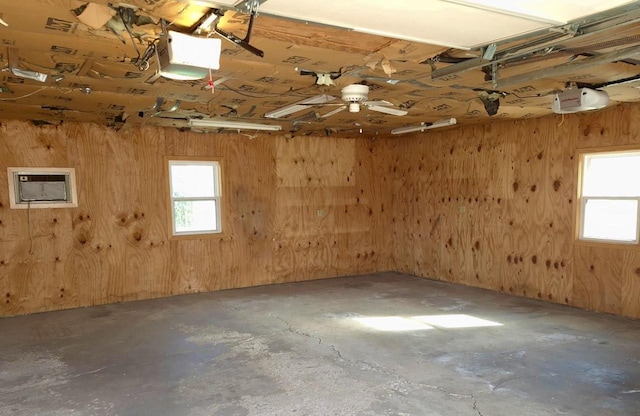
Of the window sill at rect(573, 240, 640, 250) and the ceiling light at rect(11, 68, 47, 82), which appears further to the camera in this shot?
the window sill at rect(573, 240, 640, 250)

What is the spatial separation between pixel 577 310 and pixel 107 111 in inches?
205

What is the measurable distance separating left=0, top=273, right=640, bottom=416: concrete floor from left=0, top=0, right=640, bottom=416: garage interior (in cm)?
2

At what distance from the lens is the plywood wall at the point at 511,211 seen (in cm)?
428

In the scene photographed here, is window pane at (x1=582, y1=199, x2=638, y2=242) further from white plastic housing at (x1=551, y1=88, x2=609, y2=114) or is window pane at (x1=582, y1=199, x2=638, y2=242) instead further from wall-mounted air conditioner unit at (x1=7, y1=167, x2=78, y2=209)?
wall-mounted air conditioner unit at (x1=7, y1=167, x2=78, y2=209)

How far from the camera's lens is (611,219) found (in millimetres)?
4328

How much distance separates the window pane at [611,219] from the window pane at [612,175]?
104 mm

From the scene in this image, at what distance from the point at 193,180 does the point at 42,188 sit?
1.69 meters

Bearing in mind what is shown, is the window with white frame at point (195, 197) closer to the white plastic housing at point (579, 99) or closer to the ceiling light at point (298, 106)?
the ceiling light at point (298, 106)

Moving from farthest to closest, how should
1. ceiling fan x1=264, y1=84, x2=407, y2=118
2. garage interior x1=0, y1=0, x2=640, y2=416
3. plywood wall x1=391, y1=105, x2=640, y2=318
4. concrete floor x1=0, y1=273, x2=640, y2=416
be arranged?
plywood wall x1=391, y1=105, x2=640, y2=318, ceiling fan x1=264, y1=84, x2=407, y2=118, concrete floor x1=0, y1=273, x2=640, y2=416, garage interior x1=0, y1=0, x2=640, y2=416

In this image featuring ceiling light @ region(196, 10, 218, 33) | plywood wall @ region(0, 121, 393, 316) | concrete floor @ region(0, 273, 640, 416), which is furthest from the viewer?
plywood wall @ region(0, 121, 393, 316)

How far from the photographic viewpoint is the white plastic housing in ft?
10.7

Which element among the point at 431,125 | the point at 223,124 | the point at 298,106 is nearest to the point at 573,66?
the point at 298,106

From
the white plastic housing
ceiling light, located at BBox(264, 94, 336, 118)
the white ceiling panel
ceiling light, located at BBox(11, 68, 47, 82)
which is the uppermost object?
the white ceiling panel

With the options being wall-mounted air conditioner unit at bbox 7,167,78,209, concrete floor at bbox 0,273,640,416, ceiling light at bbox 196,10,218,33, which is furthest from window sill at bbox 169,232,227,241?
ceiling light at bbox 196,10,218,33
